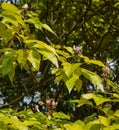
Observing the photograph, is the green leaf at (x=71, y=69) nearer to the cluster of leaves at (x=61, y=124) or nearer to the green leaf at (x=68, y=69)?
the green leaf at (x=68, y=69)

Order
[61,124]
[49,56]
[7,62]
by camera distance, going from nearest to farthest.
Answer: [49,56], [7,62], [61,124]

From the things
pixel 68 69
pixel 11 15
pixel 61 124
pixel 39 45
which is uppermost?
pixel 11 15

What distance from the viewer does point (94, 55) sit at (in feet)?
18.1

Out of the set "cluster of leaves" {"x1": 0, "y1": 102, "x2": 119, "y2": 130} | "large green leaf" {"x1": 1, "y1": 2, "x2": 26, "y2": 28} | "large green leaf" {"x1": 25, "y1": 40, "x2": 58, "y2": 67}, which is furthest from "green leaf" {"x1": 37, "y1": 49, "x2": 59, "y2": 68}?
"cluster of leaves" {"x1": 0, "y1": 102, "x2": 119, "y2": 130}

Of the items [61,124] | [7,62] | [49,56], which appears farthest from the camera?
[61,124]

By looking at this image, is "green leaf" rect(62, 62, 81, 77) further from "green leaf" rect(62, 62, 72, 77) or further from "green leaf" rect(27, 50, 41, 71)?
"green leaf" rect(27, 50, 41, 71)

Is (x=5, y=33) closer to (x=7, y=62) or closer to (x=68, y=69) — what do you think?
(x=7, y=62)

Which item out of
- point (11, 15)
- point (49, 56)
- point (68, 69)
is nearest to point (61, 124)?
point (68, 69)

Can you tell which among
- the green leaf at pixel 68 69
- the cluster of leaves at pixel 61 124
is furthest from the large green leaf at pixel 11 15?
the cluster of leaves at pixel 61 124

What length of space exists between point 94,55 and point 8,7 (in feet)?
12.7

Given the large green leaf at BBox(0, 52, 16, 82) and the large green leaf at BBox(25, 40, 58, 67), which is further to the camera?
the large green leaf at BBox(0, 52, 16, 82)

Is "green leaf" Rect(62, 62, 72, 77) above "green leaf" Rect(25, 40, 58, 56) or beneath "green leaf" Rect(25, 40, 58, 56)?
beneath

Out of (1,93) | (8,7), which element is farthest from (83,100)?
(1,93)

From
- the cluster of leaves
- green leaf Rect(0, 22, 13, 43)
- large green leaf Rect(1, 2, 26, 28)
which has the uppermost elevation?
large green leaf Rect(1, 2, 26, 28)
